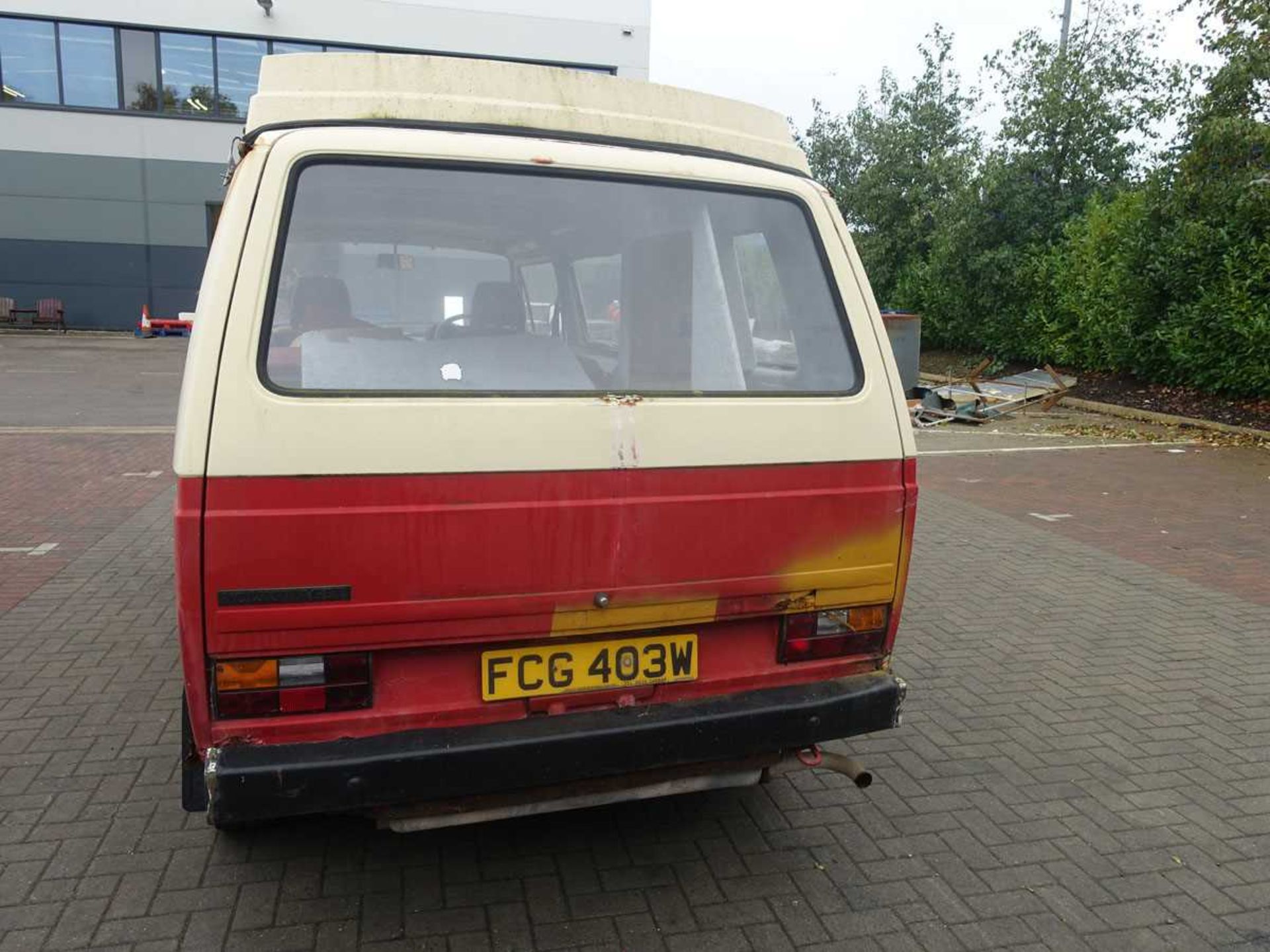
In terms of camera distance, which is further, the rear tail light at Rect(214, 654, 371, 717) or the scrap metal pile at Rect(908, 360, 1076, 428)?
the scrap metal pile at Rect(908, 360, 1076, 428)

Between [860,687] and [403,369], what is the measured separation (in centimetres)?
160

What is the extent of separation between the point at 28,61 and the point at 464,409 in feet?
89.3

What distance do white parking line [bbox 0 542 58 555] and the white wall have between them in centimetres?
2099

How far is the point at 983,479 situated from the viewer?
971cm

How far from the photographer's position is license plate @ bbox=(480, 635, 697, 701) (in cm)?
256

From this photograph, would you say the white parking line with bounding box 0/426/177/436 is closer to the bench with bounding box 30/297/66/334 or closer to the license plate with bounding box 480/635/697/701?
the license plate with bounding box 480/635/697/701

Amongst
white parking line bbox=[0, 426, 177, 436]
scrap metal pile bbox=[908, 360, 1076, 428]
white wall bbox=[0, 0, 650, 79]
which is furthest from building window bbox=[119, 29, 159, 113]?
scrap metal pile bbox=[908, 360, 1076, 428]

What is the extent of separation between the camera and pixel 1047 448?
11633mm

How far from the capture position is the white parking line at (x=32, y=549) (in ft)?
20.8

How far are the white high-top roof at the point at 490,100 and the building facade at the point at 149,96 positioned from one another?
22.9 m

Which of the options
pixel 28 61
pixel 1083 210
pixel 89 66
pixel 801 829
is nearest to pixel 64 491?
pixel 801 829

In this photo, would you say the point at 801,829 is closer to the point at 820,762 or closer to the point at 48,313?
the point at 820,762

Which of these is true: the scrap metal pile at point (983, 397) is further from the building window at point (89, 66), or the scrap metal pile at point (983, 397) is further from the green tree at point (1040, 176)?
the building window at point (89, 66)

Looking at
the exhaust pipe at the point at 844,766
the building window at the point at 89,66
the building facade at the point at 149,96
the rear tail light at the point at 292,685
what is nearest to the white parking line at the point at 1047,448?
the exhaust pipe at the point at 844,766
